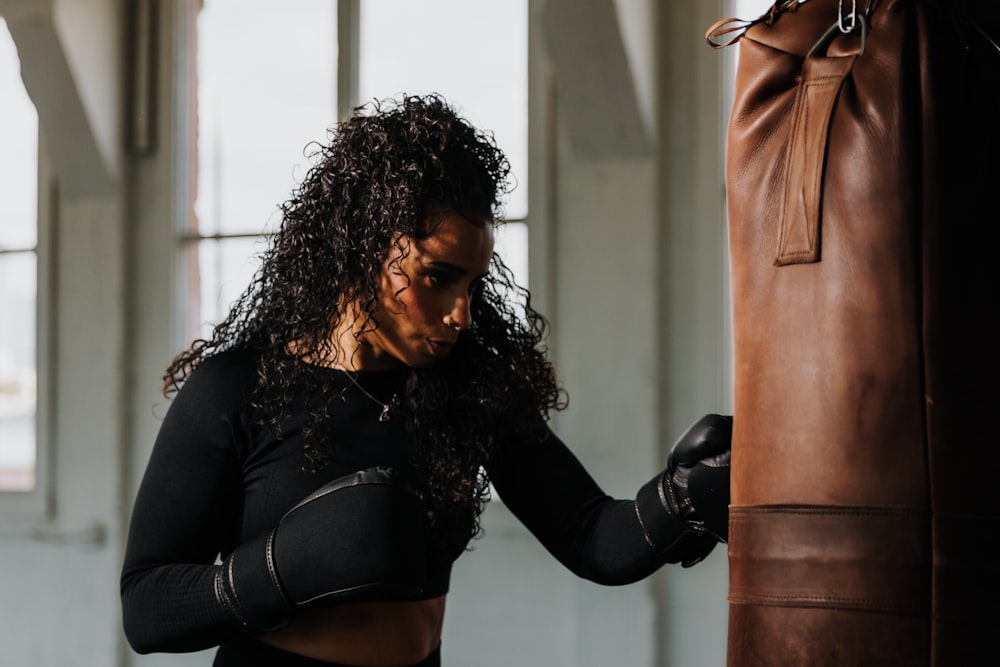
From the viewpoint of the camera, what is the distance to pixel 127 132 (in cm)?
331

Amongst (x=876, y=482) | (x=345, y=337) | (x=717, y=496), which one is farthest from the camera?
(x=345, y=337)

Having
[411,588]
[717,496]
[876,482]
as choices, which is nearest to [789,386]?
[876,482]

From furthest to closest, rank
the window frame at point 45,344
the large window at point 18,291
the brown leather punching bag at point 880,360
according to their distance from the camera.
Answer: the large window at point 18,291 → the window frame at point 45,344 → the brown leather punching bag at point 880,360

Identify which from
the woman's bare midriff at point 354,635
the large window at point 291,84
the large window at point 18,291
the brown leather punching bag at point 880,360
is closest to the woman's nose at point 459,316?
the woman's bare midriff at point 354,635

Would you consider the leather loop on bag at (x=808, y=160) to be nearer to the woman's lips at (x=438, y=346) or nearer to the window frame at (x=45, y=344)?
the woman's lips at (x=438, y=346)

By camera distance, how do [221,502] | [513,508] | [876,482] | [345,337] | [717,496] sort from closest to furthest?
1. [876,482]
2. [717,496]
3. [221,502]
4. [345,337]
5. [513,508]

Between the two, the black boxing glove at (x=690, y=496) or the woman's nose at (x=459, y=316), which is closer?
the black boxing glove at (x=690, y=496)

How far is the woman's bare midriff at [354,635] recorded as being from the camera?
1437 mm

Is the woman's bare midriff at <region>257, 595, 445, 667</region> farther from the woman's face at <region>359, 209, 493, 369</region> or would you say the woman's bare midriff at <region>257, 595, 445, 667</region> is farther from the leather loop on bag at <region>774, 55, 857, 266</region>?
the leather loop on bag at <region>774, 55, 857, 266</region>

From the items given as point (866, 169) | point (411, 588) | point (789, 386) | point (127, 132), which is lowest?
point (411, 588)

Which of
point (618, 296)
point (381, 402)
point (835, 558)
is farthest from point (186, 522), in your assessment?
point (618, 296)

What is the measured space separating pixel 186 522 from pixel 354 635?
0.27 meters

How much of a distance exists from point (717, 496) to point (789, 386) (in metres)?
0.37

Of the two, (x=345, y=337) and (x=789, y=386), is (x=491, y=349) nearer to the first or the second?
(x=345, y=337)
